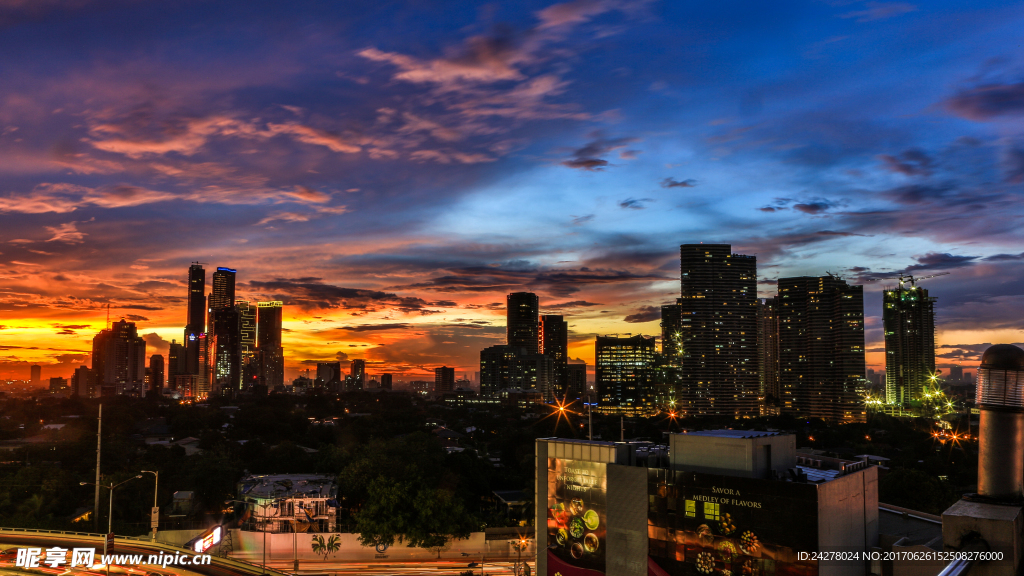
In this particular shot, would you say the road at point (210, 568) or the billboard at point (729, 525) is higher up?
the billboard at point (729, 525)

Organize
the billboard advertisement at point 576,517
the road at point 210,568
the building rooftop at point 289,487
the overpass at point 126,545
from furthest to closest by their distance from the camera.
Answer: the building rooftop at point 289,487 < the overpass at point 126,545 < the billboard advertisement at point 576,517 < the road at point 210,568

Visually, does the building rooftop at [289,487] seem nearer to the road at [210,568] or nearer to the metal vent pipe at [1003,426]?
the road at [210,568]

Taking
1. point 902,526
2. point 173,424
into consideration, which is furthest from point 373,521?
point 173,424

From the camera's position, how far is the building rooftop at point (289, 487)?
6016 centimetres

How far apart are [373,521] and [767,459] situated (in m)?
33.8

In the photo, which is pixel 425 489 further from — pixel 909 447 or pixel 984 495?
pixel 909 447

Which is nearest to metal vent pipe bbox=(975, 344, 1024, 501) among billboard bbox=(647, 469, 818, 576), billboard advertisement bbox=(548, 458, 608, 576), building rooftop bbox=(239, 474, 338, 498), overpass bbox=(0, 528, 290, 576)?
billboard bbox=(647, 469, 818, 576)

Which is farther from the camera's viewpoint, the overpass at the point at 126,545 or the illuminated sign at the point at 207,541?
the illuminated sign at the point at 207,541

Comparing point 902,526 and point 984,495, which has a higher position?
point 984,495

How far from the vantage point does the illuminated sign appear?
41625 mm

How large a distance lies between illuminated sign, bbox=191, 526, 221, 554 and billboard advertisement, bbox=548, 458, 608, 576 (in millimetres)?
23333

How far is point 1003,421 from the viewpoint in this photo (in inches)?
693

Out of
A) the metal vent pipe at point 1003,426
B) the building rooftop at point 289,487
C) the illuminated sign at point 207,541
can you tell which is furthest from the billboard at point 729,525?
the building rooftop at point 289,487

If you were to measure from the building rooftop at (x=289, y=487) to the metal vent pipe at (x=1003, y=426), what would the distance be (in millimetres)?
54913
